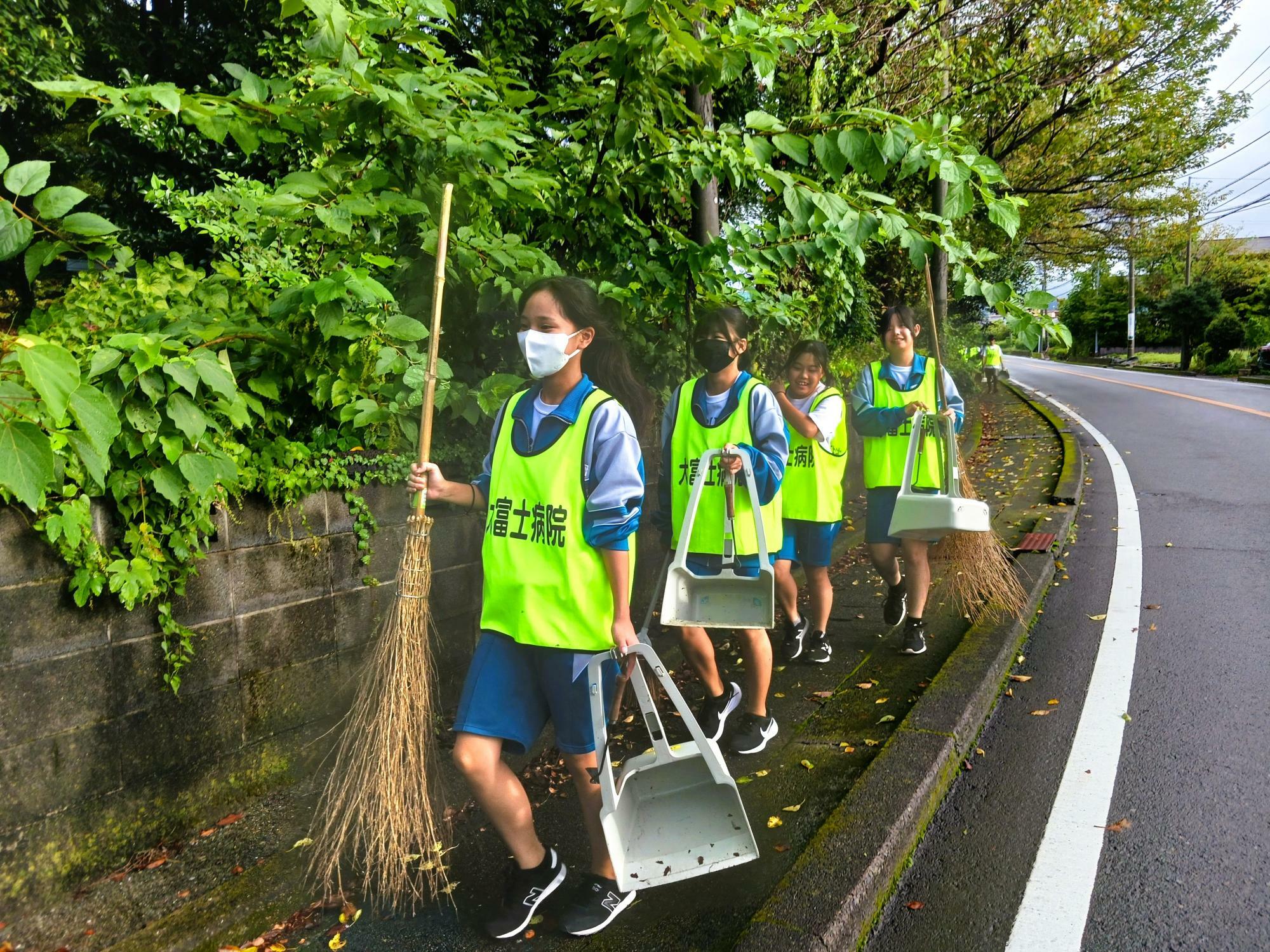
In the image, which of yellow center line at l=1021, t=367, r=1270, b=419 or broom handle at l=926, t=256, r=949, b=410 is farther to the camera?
yellow center line at l=1021, t=367, r=1270, b=419

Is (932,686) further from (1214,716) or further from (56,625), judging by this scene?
(56,625)

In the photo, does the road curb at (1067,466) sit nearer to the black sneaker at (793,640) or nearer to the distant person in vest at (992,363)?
the distant person in vest at (992,363)

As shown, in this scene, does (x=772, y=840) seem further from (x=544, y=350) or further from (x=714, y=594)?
(x=544, y=350)

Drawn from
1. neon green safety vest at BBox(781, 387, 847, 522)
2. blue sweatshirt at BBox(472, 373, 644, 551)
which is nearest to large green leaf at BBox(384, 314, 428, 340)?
blue sweatshirt at BBox(472, 373, 644, 551)

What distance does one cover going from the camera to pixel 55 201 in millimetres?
2486

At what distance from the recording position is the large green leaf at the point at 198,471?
280 centimetres

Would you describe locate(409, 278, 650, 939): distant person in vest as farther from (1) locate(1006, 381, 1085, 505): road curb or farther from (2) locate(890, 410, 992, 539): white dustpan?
(1) locate(1006, 381, 1085, 505): road curb

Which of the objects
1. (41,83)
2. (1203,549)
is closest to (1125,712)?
(1203,549)

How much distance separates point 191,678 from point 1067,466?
1090 centimetres

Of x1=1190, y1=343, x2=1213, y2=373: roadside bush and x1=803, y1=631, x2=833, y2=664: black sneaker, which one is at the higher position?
x1=1190, y1=343, x2=1213, y2=373: roadside bush

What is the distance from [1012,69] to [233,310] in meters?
10.8

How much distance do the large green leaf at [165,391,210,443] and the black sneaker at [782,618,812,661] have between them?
3387 mm

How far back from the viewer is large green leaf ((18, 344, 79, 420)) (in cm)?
195

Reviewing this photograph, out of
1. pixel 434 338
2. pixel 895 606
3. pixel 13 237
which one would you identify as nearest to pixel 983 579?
pixel 895 606
